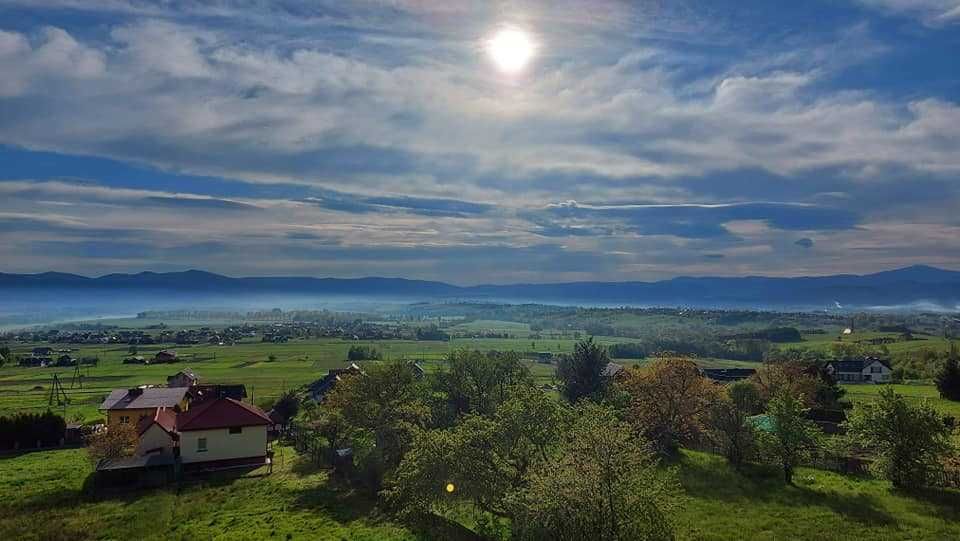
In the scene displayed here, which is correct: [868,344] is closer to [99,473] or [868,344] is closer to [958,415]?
[958,415]

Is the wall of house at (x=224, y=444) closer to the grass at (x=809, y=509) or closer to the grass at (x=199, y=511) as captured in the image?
the grass at (x=199, y=511)

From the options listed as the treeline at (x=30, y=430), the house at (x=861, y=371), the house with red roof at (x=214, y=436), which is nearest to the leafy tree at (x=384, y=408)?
the house with red roof at (x=214, y=436)

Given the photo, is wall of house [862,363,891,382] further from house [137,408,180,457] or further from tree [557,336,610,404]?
house [137,408,180,457]

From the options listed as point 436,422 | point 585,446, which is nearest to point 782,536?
point 585,446

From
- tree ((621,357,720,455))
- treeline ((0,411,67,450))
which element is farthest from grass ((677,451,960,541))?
treeline ((0,411,67,450))

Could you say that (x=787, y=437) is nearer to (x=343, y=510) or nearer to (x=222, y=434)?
(x=343, y=510)

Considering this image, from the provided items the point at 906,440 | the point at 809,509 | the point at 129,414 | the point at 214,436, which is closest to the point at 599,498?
the point at 809,509
